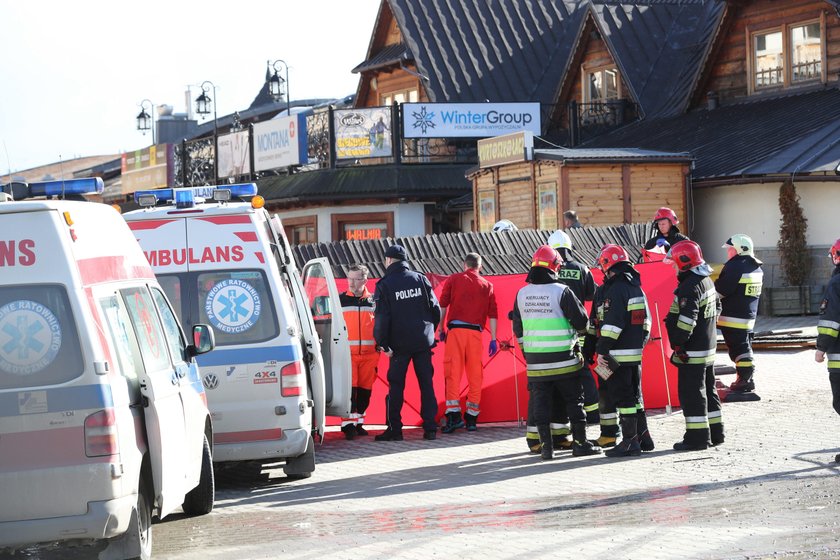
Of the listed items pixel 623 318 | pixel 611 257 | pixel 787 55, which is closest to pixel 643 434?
pixel 623 318

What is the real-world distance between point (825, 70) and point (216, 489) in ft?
65.7

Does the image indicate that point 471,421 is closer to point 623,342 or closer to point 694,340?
point 623,342

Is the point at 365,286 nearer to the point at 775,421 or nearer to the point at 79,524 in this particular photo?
the point at 775,421

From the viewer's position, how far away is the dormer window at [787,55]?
92.7 ft

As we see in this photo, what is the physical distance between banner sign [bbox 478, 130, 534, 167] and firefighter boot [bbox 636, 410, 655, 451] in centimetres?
1439

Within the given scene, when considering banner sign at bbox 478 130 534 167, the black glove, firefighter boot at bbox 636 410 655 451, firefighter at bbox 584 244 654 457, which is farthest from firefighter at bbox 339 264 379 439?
banner sign at bbox 478 130 534 167

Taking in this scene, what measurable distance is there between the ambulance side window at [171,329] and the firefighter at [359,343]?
15.9 feet

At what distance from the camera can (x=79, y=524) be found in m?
7.27

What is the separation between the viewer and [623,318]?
1216cm

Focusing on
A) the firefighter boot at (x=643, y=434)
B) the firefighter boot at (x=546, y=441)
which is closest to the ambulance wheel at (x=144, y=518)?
the firefighter boot at (x=546, y=441)

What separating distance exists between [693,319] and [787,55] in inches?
716

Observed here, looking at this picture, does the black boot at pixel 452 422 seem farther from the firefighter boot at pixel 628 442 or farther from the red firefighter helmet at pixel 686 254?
the red firefighter helmet at pixel 686 254

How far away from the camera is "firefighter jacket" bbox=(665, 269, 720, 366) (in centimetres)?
1215

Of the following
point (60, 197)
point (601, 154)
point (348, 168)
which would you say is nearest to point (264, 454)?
point (60, 197)
